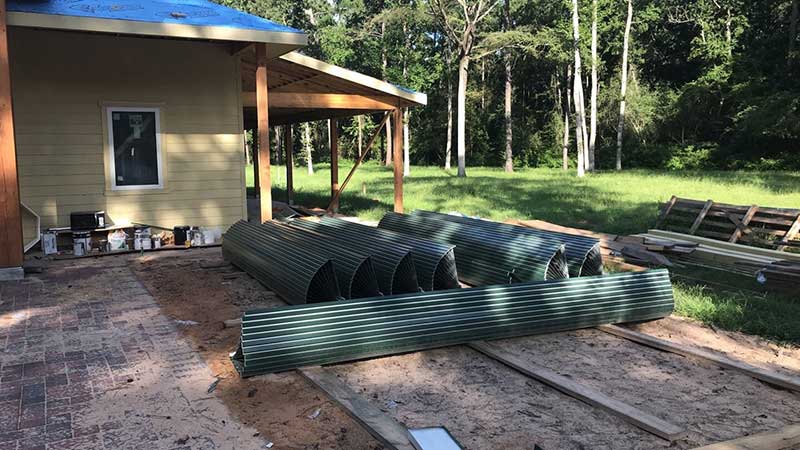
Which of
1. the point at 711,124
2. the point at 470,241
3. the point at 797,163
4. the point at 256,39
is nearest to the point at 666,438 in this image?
the point at 470,241

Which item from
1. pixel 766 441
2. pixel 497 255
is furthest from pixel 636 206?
pixel 766 441

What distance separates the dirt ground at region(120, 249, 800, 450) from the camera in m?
3.52

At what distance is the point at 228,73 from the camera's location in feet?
35.6

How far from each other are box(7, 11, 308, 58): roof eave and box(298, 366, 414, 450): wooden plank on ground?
583cm

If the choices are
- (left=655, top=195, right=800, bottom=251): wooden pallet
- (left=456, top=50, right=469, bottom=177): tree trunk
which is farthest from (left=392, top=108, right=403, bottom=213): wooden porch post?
(left=456, top=50, right=469, bottom=177): tree trunk

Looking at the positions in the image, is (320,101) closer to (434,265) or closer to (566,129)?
(434,265)

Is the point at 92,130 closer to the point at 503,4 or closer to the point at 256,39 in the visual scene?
the point at 256,39

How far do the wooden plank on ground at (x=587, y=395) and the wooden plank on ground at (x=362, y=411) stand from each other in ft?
4.13

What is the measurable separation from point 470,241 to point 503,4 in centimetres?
3333

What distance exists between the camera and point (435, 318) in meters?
5.09

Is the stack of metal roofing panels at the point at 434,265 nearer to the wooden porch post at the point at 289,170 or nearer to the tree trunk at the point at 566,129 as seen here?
the wooden porch post at the point at 289,170

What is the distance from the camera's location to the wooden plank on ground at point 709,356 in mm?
→ 4312

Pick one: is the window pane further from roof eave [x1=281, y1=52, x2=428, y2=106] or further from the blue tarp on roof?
roof eave [x1=281, y1=52, x2=428, y2=106]

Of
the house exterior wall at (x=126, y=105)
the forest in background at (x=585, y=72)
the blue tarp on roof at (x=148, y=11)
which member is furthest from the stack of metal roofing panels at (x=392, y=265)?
the forest in background at (x=585, y=72)
